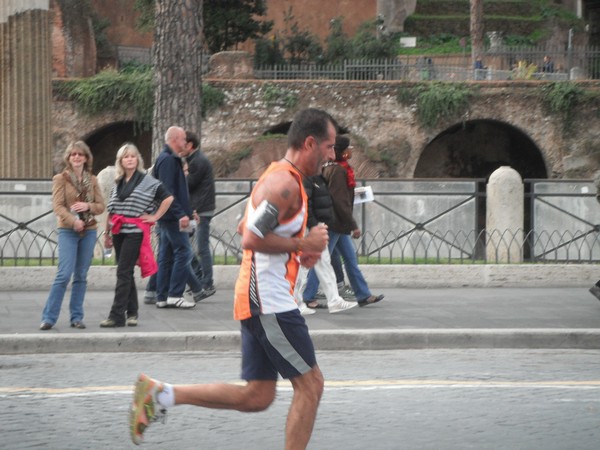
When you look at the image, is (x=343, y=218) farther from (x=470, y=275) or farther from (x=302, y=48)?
(x=302, y=48)

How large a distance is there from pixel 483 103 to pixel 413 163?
8.91 feet

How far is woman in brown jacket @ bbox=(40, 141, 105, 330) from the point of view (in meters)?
10.7

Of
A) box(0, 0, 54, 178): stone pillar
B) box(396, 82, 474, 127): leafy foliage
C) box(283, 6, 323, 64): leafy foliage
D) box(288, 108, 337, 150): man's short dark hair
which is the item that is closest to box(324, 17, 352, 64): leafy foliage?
box(283, 6, 323, 64): leafy foliage

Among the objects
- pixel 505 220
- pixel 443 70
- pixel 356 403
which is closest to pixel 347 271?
pixel 505 220

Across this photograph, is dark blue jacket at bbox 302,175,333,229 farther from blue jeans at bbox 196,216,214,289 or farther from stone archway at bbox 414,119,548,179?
stone archway at bbox 414,119,548,179

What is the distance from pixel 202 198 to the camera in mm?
13055

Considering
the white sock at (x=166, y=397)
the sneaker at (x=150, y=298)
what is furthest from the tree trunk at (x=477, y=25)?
the white sock at (x=166, y=397)

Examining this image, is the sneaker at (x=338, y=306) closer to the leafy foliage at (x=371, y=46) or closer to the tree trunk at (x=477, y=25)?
the leafy foliage at (x=371, y=46)

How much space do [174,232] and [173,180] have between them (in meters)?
0.52

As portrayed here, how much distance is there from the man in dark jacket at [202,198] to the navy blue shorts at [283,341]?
7.06 metres

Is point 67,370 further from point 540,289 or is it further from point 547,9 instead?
point 547,9

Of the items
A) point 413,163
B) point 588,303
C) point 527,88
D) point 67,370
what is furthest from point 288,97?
point 67,370

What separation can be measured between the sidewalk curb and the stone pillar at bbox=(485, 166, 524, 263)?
4772mm

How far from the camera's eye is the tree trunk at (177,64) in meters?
16.4
